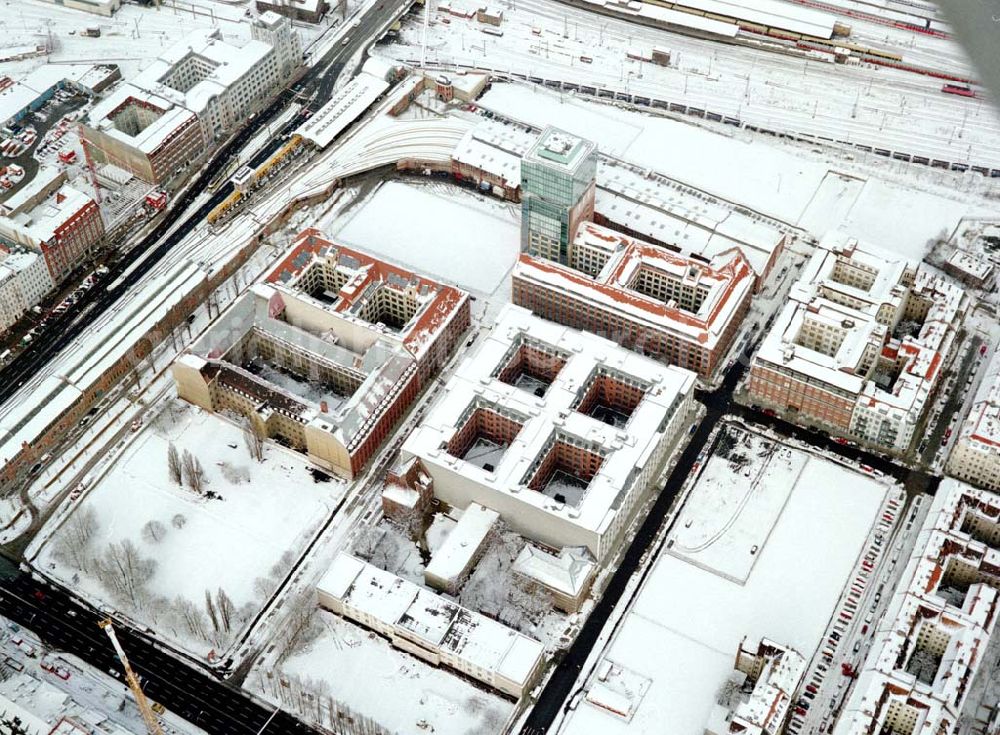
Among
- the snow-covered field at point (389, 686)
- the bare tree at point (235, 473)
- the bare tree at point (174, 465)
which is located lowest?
the snow-covered field at point (389, 686)

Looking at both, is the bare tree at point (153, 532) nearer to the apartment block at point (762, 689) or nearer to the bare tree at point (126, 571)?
the bare tree at point (126, 571)

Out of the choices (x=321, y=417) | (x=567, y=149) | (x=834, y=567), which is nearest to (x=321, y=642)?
(x=321, y=417)

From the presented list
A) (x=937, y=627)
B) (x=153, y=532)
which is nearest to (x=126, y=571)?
(x=153, y=532)

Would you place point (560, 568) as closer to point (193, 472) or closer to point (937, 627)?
point (937, 627)

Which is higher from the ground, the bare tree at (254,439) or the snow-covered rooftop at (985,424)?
the snow-covered rooftop at (985,424)

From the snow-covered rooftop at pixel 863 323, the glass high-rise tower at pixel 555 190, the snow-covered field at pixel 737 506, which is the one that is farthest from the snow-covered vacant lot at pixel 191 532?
the snow-covered rooftop at pixel 863 323
